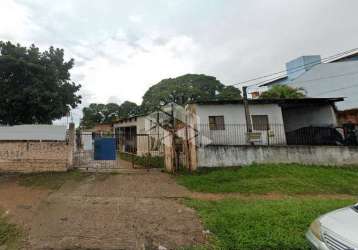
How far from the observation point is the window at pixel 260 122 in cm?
1334

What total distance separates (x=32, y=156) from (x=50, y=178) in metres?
1.59

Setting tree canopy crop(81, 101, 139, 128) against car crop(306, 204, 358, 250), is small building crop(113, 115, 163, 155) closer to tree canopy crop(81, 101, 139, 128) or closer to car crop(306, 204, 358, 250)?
car crop(306, 204, 358, 250)

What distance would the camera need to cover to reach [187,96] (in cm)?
3341

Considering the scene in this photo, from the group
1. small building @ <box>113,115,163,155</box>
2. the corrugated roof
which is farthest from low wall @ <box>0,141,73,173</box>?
small building @ <box>113,115,163,155</box>

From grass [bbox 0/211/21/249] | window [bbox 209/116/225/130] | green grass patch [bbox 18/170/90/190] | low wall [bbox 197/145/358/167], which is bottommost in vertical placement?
grass [bbox 0/211/21/249]

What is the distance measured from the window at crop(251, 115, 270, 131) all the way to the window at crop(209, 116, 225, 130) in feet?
6.32

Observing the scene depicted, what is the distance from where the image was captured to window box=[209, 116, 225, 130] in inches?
507

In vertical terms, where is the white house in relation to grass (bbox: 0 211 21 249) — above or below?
above

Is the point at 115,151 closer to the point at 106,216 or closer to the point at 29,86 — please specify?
the point at 106,216

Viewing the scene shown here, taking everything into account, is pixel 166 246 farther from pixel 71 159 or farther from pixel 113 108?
pixel 113 108

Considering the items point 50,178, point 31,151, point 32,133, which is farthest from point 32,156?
point 50,178

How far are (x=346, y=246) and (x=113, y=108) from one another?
1616 inches

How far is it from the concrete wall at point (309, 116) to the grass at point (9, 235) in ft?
53.5

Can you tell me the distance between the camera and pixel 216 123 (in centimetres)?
1295
